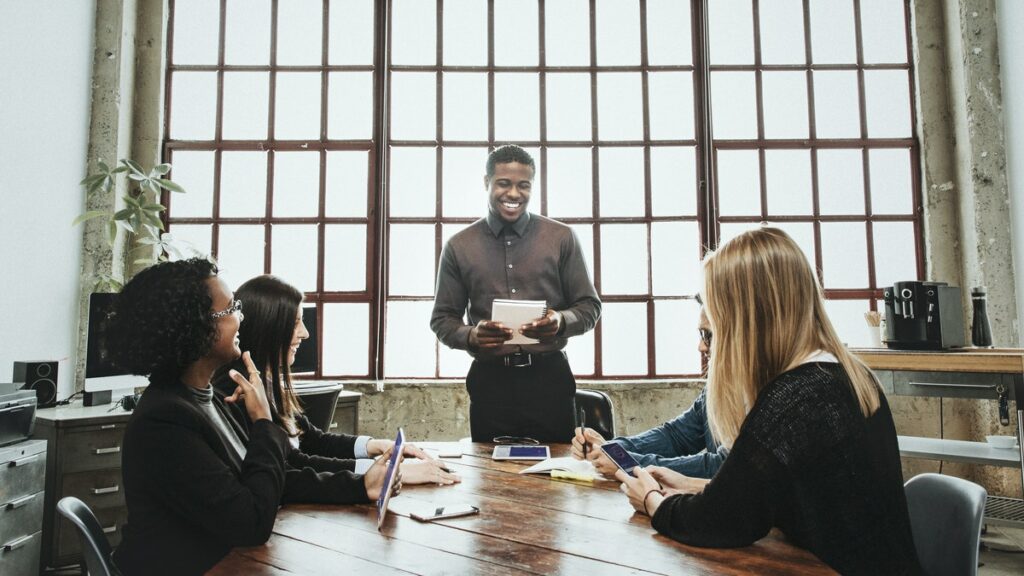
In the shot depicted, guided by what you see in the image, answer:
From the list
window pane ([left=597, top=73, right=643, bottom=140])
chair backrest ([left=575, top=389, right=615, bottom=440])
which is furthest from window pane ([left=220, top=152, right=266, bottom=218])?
chair backrest ([left=575, top=389, right=615, bottom=440])

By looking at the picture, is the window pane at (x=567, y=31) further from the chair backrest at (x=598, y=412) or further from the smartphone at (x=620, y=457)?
the smartphone at (x=620, y=457)

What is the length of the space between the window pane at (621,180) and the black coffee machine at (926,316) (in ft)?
5.73

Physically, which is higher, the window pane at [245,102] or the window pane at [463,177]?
the window pane at [245,102]

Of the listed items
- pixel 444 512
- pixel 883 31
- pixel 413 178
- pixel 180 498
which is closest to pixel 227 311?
pixel 180 498

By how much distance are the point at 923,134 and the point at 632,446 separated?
12.2ft

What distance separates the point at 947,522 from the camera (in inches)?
51.3

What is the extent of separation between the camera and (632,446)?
2061mm

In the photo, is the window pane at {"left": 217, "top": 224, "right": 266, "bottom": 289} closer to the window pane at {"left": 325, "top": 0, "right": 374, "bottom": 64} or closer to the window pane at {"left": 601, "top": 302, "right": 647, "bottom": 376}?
the window pane at {"left": 325, "top": 0, "right": 374, "bottom": 64}

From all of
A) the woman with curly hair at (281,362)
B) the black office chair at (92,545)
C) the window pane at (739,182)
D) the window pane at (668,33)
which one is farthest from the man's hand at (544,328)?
the window pane at (668,33)

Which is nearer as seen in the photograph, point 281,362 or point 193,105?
point 281,362

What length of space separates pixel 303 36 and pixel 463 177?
5.29 feet

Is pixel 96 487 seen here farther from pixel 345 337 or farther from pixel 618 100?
pixel 618 100

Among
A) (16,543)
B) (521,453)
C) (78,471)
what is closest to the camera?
(521,453)

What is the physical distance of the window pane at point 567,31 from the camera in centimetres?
435
